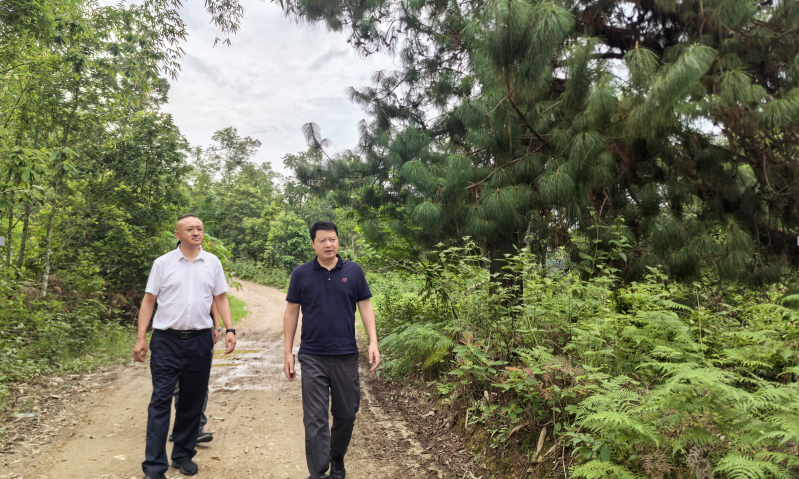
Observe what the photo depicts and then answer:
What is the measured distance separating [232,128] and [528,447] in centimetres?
4679

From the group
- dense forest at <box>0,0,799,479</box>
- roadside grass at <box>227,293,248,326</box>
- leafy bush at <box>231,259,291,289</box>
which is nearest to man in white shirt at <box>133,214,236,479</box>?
dense forest at <box>0,0,799,479</box>

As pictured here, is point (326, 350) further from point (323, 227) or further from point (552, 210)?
point (552, 210)

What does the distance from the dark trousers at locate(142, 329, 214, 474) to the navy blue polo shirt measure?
937mm

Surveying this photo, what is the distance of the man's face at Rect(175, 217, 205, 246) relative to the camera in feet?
12.5

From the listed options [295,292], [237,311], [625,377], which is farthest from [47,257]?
[625,377]

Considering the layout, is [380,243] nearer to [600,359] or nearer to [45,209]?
[600,359]

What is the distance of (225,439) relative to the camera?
4.48 m

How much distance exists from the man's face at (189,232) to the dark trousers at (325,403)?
4.37ft

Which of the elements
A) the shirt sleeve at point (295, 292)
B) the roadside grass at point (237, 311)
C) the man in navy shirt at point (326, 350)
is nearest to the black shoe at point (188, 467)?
the man in navy shirt at point (326, 350)

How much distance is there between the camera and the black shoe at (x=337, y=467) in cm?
359

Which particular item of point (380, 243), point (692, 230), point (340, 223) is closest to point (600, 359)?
point (692, 230)

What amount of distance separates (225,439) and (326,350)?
188cm

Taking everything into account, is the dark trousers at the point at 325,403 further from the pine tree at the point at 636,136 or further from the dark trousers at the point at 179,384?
the pine tree at the point at 636,136

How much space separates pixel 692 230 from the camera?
5.25m
